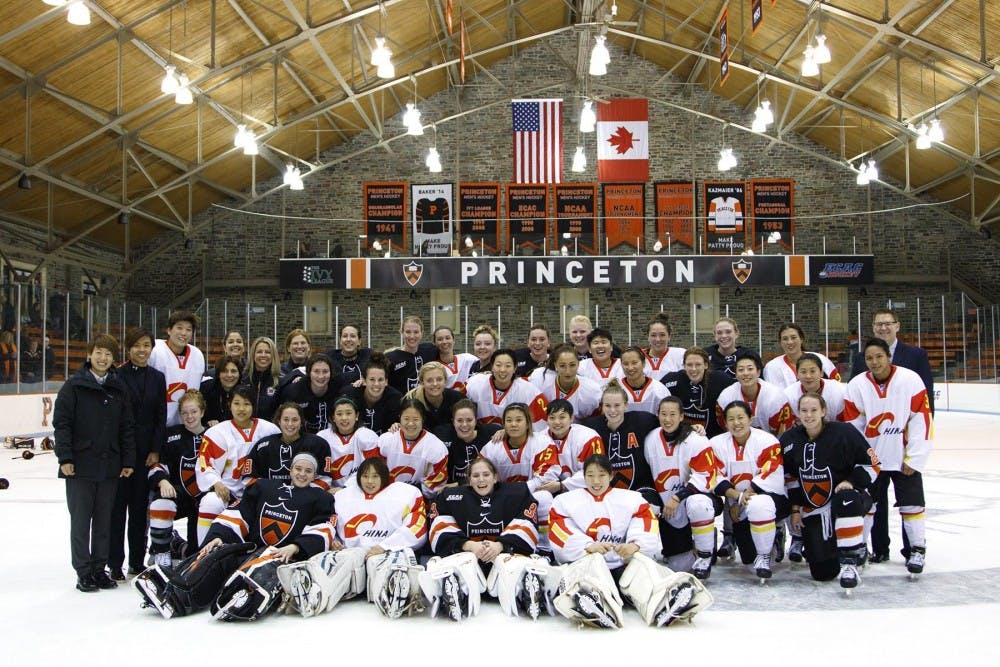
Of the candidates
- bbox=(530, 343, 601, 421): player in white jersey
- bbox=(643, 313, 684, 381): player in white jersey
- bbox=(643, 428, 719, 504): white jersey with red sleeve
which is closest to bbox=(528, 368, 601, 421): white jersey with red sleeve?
bbox=(530, 343, 601, 421): player in white jersey

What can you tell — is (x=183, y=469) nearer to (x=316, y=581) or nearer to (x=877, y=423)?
(x=316, y=581)

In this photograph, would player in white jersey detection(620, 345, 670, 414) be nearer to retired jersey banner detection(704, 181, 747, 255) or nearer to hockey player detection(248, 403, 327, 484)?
hockey player detection(248, 403, 327, 484)

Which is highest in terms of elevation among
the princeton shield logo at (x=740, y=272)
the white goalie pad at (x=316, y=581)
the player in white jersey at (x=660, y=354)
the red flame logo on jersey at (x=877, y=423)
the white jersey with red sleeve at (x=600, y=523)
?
the princeton shield logo at (x=740, y=272)

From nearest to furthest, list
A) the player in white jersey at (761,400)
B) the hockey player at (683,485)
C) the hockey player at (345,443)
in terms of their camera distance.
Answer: the hockey player at (683,485), the hockey player at (345,443), the player in white jersey at (761,400)

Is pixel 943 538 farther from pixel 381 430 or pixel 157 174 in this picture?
pixel 157 174

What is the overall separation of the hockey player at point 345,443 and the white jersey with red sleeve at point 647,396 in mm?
1911

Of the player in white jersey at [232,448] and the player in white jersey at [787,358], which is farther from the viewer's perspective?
the player in white jersey at [787,358]

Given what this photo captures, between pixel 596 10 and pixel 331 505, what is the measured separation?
14.9 metres

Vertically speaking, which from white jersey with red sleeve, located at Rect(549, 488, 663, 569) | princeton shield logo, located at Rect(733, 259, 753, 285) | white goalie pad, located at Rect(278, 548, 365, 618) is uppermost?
princeton shield logo, located at Rect(733, 259, 753, 285)

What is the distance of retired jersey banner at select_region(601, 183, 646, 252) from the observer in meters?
23.1

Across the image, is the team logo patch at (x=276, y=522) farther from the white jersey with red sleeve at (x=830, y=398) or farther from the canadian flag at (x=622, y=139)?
the canadian flag at (x=622, y=139)

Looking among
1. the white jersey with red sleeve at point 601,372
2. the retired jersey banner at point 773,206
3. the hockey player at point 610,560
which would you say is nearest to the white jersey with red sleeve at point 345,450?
the hockey player at point 610,560

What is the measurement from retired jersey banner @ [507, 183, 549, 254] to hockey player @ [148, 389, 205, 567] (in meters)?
17.5

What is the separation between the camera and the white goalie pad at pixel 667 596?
14.0 feet
